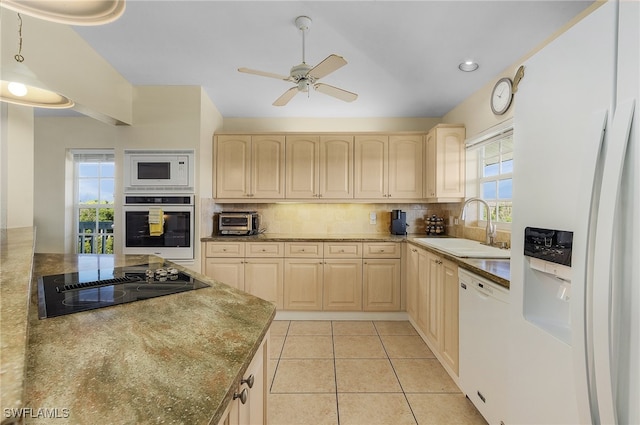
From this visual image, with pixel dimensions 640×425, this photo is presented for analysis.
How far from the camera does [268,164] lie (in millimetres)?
3689

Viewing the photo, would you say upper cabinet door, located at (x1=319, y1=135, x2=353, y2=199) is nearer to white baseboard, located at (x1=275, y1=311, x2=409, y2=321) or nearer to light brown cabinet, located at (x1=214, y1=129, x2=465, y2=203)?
light brown cabinet, located at (x1=214, y1=129, x2=465, y2=203)

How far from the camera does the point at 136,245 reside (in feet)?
10.2

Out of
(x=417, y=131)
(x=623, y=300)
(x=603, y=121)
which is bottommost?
(x=623, y=300)

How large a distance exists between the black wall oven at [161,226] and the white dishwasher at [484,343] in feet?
8.88

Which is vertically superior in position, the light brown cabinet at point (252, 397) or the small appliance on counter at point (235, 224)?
the small appliance on counter at point (235, 224)

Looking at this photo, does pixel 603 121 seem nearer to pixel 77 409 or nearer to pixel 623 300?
pixel 623 300

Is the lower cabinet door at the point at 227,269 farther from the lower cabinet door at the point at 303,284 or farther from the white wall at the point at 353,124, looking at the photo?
the white wall at the point at 353,124

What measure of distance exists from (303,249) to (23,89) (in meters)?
2.57

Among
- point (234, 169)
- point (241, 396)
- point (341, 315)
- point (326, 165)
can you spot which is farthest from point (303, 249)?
point (241, 396)

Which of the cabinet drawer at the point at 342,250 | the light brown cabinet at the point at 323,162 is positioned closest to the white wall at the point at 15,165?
the light brown cabinet at the point at 323,162

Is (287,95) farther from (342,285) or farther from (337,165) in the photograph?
(342,285)

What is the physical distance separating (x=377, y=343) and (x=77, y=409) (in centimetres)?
265

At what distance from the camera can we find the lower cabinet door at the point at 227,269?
3354 millimetres

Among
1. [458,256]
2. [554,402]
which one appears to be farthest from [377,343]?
[554,402]
